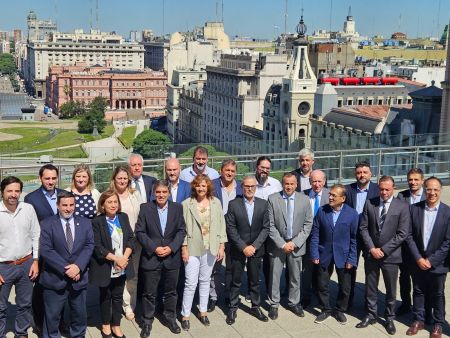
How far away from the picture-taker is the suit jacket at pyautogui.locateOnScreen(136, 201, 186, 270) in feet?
19.6

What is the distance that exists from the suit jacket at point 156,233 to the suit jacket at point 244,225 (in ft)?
1.76

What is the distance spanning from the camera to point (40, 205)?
5840 millimetres

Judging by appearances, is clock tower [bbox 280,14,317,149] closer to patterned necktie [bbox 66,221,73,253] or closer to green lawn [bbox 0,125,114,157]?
green lawn [bbox 0,125,114,157]

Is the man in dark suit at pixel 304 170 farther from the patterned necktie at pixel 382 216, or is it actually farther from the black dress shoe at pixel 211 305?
the black dress shoe at pixel 211 305

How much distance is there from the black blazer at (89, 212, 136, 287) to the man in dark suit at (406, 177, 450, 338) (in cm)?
281

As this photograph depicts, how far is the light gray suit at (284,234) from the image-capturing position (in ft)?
21.0

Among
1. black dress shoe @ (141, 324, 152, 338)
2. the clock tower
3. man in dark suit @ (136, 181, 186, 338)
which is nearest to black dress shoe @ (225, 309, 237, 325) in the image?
man in dark suit @ (136, 181, 186, 338)

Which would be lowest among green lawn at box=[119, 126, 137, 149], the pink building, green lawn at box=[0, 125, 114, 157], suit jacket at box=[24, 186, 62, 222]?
green lawn at box=[119, 126, 137, 149]

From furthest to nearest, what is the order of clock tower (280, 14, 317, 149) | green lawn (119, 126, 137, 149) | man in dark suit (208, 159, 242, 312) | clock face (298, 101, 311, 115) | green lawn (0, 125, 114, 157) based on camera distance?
1. green lawn (119, 126, 137, 149)
2. green lawn (0, 125, 114, 157)
3. clock face (298, 101, 311, 115)
4. clock tower (280, 14, 317, 149)
5. man in dark suit (208, 159, 242, 312)

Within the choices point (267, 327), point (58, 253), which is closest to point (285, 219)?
point (267, 327)

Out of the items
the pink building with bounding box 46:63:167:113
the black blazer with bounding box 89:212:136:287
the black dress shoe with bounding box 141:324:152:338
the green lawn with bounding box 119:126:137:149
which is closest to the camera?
the black blazer with bounding box 89:212:136:287

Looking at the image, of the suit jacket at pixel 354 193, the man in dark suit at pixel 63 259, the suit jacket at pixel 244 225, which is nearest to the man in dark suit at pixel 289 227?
the suit jacket at pixel 244 225

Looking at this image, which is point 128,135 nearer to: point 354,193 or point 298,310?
point 354,193

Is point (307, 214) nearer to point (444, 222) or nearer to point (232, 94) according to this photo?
point (444, 222)
